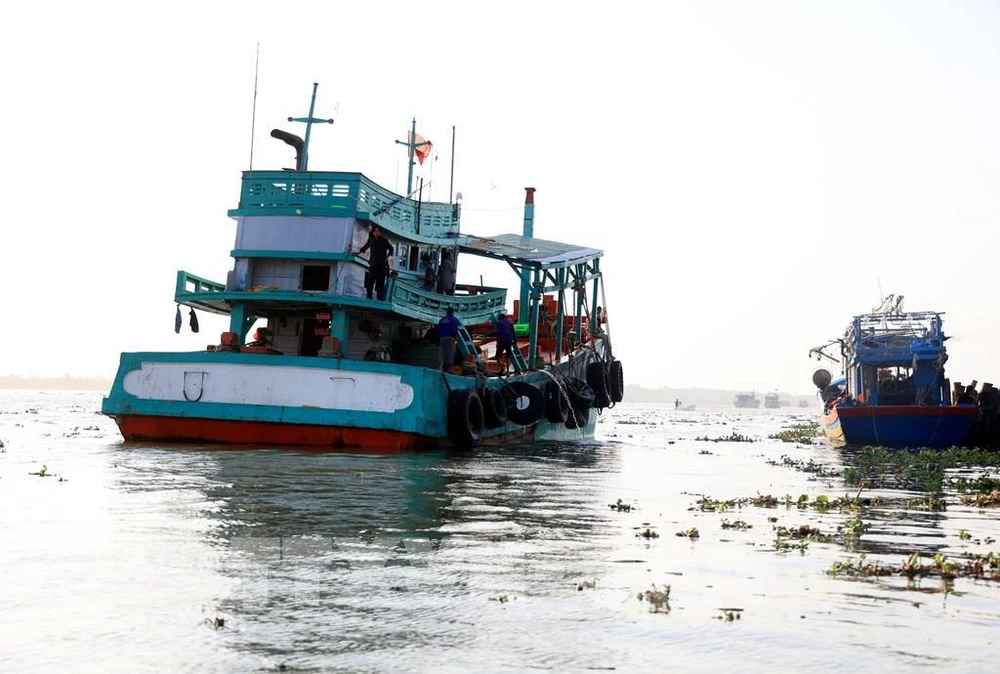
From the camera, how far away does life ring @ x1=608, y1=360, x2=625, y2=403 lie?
38906mm

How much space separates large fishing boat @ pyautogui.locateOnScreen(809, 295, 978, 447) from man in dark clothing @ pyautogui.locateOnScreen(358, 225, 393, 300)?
18919mm

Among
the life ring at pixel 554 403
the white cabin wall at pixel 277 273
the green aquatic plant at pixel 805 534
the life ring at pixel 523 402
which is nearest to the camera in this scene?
the green aquatic plant at pixel 805 534

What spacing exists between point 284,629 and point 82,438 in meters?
22.1

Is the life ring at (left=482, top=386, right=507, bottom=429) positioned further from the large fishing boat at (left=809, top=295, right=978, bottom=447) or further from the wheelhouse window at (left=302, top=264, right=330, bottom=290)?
the large fishing boat at (left=809, top=295, right=978, bottom=447)

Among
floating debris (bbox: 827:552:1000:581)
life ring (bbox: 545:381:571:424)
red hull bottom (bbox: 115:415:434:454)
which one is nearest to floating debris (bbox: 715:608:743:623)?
floating debris (bbox: 827:552:1000:581)

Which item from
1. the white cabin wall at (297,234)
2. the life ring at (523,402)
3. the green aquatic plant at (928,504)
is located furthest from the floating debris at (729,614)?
the life ring at (523,402)

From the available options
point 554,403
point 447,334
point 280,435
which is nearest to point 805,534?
point 280,435

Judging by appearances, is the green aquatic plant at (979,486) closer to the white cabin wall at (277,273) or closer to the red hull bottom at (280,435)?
the red hull bottom at (280,435)

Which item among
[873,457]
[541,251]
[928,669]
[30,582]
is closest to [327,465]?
[30,582]

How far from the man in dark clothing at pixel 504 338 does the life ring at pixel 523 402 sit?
683 mm

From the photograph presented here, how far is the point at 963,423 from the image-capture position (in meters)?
34.9

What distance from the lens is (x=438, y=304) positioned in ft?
86.7

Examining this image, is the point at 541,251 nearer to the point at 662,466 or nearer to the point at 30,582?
the point at 662,466

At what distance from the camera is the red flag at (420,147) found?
31.9m
